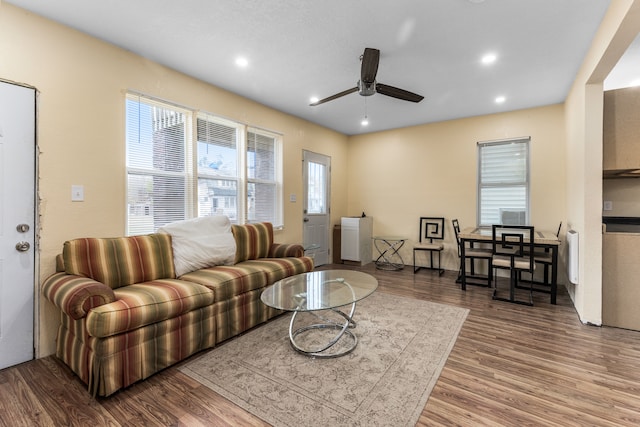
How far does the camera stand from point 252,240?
3.56 meters

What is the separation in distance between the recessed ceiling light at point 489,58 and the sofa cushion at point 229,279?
309 cm

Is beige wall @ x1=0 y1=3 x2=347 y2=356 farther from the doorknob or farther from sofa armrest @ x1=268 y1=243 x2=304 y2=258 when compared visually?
sofa armrest @ x1=268 y1=243 x2=304 y2=258

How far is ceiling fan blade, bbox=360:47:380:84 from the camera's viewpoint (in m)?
2.43

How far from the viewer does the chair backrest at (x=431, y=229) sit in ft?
17.1

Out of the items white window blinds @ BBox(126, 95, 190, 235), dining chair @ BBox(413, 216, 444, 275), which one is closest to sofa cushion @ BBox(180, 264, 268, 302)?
white window blinds @ BBox(126, 95, 190, 235)

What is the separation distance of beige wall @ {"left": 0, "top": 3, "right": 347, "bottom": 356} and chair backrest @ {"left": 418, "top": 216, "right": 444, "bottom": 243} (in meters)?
4.38

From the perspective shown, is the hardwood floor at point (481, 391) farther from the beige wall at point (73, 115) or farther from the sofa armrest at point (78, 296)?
the beige wall at point (73, 115)

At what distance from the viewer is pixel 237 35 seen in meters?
2.54

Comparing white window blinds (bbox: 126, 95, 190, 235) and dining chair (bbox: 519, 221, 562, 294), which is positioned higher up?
white window blinds (bbox: 126, 95, 190, 235)

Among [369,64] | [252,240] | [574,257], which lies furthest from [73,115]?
[574,257]

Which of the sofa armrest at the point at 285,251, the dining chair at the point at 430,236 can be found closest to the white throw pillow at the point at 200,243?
the sofa armrest at the point at 285,251

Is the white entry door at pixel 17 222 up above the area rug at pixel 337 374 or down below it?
above

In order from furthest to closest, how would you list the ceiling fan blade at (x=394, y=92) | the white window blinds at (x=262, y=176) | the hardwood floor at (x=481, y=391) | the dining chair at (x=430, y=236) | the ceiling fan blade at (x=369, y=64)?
1. the dining chair at (x=430, y=236)
2. the white window blinds at (x=262, y=176)
3. the ceiling fan blade at (x=394, y=92)
4. the ceiling fan blade at (x=369, y=64)
5. the hardwood floor at (x=481, y=391)

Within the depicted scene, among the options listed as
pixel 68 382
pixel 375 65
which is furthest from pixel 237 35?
pixel 68 382
